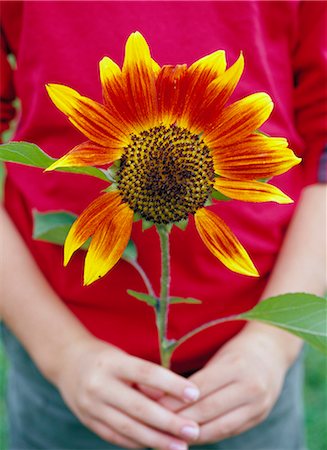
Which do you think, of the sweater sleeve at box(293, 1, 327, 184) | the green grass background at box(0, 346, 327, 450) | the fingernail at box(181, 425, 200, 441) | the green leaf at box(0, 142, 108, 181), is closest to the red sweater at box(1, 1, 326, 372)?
the sweater sleeve at box(293, 1, 327, 184)

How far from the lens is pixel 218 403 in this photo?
2.07 ft

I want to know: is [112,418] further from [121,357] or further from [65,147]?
[65,147]

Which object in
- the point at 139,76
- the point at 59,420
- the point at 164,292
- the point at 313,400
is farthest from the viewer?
the point at 313,400

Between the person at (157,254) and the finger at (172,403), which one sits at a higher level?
the person at (157,254)

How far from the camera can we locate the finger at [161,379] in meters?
0.60

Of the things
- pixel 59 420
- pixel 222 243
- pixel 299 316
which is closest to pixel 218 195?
pixel 222 243

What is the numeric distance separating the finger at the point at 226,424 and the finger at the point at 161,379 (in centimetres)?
4

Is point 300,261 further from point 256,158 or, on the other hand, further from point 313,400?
point 313,400

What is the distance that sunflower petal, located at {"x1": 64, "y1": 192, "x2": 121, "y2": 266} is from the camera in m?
0.37

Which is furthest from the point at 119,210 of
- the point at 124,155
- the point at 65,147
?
the point at 65,147

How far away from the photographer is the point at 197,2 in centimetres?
61

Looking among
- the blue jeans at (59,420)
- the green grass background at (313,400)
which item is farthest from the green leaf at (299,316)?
the green grass background at (313,400)

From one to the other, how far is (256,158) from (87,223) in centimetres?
10

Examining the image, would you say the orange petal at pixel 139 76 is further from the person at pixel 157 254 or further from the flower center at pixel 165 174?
the person at pixel 157 254
